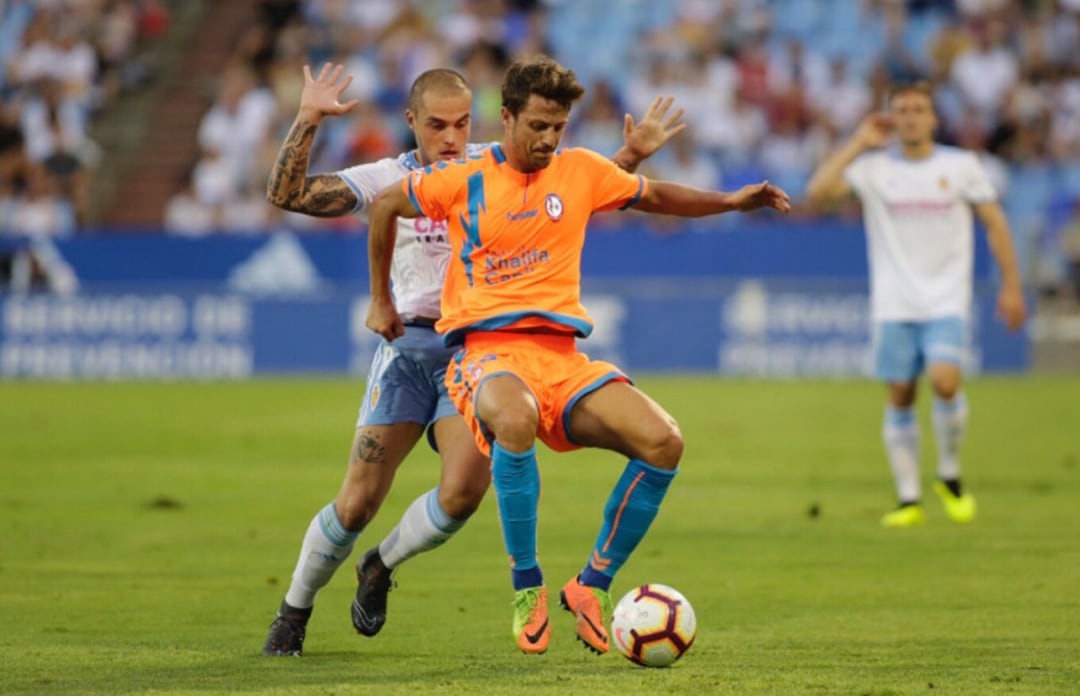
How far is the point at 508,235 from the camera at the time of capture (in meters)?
6.93

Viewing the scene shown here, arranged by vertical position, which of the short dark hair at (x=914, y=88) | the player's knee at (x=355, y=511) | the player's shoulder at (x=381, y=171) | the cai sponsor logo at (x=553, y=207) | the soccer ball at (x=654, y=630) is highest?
the short dark hair at (x=914, y=88)

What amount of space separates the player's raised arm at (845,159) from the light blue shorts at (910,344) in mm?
844

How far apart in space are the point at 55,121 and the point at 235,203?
3.51 meters

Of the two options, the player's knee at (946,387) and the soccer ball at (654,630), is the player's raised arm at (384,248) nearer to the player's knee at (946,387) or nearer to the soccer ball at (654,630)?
the soccer ball at (654,630)

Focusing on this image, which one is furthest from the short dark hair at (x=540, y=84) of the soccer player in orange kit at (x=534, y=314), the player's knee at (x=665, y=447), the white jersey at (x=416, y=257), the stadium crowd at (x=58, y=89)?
the stadium crowd at (x=58, y=89)

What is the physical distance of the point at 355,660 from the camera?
271 inches

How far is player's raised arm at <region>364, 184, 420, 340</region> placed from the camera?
6.93 m

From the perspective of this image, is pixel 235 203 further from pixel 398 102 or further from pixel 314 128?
pixel 314 128

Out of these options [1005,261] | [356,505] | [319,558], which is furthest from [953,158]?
[319,558]

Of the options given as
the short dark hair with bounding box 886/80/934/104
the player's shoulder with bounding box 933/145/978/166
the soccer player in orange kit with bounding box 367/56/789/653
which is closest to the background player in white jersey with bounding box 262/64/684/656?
the soccer player in orange kit with bounding box 367/56/789/653

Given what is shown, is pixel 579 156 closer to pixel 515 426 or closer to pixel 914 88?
pixel 515 426

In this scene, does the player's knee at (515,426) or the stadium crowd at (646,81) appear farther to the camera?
the stadium crowd at (646,81)

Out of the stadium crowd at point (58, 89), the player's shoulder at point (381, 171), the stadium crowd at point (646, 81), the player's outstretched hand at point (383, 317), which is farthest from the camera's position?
the stadium crowd at point (58, 89)

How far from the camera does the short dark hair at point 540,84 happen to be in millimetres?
6758
